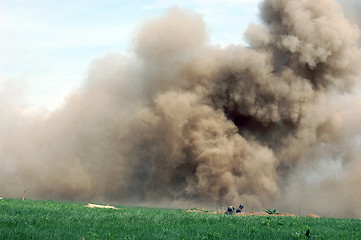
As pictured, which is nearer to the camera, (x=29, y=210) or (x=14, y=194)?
(x=29, y=210)

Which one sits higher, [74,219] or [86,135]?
[86,135]

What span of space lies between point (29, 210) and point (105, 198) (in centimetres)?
3498

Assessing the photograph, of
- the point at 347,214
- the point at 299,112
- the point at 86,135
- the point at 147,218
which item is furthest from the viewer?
the point at 86,135

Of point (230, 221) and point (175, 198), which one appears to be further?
point (175, 198)

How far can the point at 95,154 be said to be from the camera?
60531mm

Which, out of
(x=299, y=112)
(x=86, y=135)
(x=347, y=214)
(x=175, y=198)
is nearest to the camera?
(x=347, y=214)

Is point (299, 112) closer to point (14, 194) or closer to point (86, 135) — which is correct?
point (86, 135)

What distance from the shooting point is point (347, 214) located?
147 feet

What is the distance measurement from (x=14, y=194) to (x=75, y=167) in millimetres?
8168

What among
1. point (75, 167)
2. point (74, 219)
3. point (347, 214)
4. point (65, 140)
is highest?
point (65, 140)

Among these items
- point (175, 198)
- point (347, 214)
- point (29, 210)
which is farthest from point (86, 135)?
point (29, 210)

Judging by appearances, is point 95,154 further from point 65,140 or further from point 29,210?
point 29,210

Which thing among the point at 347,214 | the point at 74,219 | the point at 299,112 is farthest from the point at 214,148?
the point at 74,219

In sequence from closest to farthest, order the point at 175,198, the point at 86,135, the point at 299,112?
1. the point at 299,112
2. the point at 175,198
3. the point at 86,135
